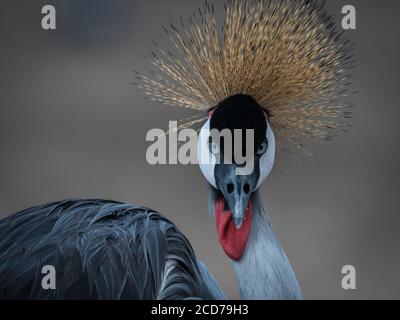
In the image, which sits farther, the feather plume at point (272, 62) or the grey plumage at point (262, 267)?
the feather plume at point (272, 62)

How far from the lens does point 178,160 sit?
2.52 meters

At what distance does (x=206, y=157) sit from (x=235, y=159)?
12 cm

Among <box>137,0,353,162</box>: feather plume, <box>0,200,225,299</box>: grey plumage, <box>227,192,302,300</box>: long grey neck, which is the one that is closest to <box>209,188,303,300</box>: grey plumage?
<box>227,192,302,300</box>: long grey neck

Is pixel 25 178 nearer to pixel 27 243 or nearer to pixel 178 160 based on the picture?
pixel 178 160

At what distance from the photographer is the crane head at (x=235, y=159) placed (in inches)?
78.7

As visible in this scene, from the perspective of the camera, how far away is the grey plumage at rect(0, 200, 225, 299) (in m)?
1.93

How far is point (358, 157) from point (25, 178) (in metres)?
1.65

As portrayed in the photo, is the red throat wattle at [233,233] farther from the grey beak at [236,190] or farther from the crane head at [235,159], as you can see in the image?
the grey beak at [236,190]

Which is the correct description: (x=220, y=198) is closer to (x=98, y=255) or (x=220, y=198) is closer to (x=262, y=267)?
(x=262, y=267)

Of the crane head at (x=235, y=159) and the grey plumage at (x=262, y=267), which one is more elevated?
the crane head at (x=235, y=159)

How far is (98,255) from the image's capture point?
197 cm

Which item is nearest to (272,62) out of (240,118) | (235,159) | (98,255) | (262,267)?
(240,118)

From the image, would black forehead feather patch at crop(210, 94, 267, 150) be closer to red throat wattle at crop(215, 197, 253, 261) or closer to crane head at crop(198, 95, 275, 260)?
crane head at crop(198, 95, 275, 260)

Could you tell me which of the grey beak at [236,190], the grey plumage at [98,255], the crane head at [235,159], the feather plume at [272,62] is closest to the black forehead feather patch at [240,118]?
the crane head at [235,159]
